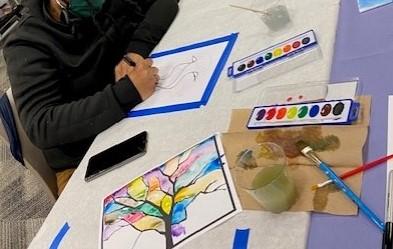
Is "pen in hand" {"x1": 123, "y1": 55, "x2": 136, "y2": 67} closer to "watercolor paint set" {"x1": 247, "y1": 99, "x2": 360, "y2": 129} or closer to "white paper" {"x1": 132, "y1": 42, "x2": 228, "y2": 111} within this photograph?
"white paper" {"x1": 132, "y1": 42, "x2": 228, "y2": 111}

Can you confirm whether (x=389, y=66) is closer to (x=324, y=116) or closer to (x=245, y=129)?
(x=324, y=116)

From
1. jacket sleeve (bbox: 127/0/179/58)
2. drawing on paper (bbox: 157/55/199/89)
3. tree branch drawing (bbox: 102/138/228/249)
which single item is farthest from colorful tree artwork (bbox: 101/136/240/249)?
jacket sleeve (bbox: 127/0/179/58)

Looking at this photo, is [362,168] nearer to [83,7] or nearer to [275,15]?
[275,15]

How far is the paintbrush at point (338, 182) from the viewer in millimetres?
762

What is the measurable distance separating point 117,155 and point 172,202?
9.2 inches

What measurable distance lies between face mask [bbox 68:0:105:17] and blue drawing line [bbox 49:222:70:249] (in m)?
0.58

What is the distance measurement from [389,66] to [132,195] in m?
0.52

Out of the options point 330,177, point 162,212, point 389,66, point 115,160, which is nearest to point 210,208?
point 162,212

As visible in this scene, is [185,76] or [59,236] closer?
[59,236]

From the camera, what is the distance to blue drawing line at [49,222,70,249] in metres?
1.01

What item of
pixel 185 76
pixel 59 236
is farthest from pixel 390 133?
pixel 59 236

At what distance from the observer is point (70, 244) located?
993 mm

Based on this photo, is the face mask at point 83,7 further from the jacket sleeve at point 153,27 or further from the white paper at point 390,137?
the white paper at point 390,137

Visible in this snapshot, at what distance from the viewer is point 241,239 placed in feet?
2.75
